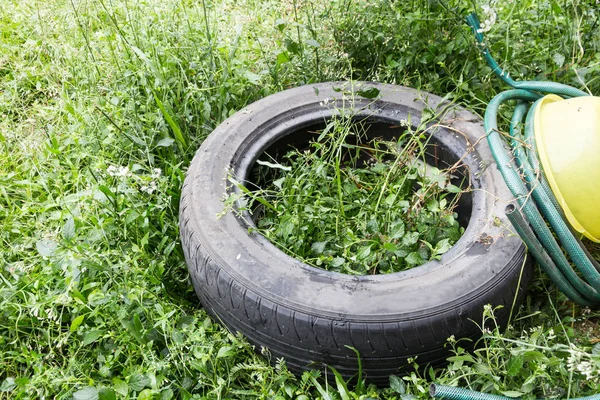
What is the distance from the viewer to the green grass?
2.04 meters

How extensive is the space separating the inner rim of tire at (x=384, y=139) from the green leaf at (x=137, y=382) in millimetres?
890

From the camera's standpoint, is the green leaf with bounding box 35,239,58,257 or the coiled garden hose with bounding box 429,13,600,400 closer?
the coiled garden hose with bounding box 429,13,600,400

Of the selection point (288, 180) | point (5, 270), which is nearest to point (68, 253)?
point (5, 270)

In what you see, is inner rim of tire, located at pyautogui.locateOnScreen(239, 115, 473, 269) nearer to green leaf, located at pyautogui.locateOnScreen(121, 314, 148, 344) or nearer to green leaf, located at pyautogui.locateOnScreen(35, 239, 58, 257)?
green leaf, located at pyautogui.locateOnScreen(121, 314, 148, 344)

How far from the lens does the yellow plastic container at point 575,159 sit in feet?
6.73

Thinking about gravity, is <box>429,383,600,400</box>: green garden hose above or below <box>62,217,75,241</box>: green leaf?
below

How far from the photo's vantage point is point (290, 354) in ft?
6.54

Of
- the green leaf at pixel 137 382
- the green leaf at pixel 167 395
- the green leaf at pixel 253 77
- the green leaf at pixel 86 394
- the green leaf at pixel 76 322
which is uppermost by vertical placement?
the green leaf at pixel 253 77

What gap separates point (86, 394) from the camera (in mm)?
1972

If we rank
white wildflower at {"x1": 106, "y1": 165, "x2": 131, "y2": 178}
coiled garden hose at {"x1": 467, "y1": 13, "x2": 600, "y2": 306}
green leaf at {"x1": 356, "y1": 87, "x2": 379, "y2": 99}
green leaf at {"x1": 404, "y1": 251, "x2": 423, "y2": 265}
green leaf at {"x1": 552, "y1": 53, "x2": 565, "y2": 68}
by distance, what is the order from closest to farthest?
coiled garden hose at {"x1": 467, "y1": 13, "x2": 600, "y2": 306} → green leaf at {"x1": 404, "y1": 251, "x2": 423, "y2": 265} → white wildflower at {"x1": 106, "y1": 165, "x2": 131, "y2": 178} → green leaf at {"x1": 356, "y1": 87, "x2": 379, "y2": 99} → green leaf at {"x1": 552, "y1": 53, "x2": 565, "y2": 68}

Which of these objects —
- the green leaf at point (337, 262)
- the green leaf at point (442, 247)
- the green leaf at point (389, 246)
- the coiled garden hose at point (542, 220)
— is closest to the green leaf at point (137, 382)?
the green leaf at point (337, 262)

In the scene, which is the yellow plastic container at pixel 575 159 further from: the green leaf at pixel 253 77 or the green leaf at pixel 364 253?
the green leaf at pixel 253 77

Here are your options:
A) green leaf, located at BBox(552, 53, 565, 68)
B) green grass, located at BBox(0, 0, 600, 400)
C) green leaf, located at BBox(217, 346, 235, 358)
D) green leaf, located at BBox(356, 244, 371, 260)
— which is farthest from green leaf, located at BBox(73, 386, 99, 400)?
green leaf, located at BBox(552, 53, 565, 68)

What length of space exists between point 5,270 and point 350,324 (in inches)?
64.0
